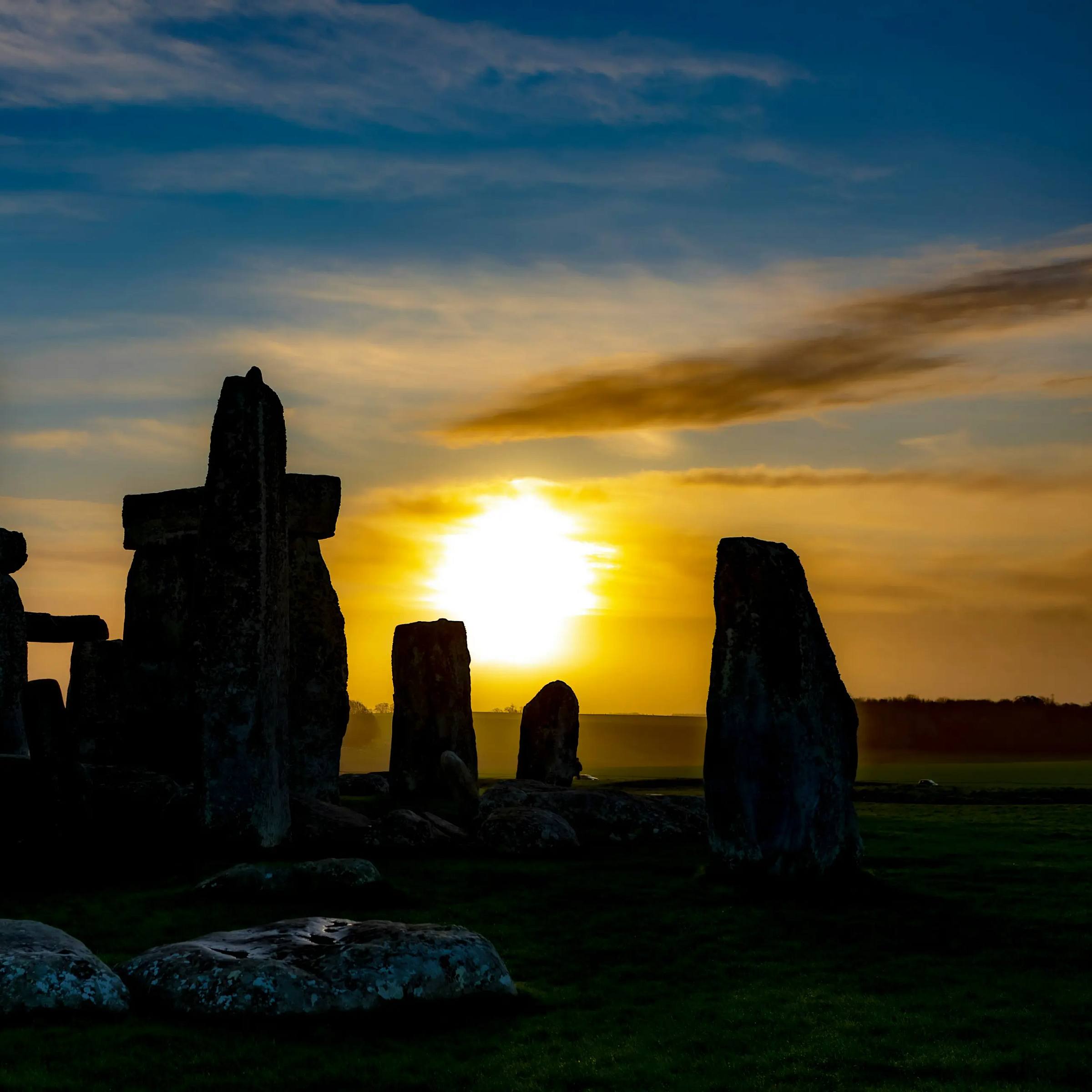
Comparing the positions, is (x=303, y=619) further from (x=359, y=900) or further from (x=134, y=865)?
(x=359, y=900)

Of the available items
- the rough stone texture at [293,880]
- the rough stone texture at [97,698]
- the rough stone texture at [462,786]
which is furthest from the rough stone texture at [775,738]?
the rough stone texture at [97,698]

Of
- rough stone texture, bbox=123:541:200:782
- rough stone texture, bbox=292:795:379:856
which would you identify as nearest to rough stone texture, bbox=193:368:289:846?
rough stone texture, bbox=292:795:379:856

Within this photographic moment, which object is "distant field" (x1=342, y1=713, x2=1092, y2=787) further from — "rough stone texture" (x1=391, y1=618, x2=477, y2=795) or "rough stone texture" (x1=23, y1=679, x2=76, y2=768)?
"rough stone texture" (x1=23, y1=679, x2=76, y2=768)

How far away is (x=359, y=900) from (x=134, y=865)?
10.9 ft

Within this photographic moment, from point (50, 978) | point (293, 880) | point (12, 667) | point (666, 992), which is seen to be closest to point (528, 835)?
point (293, 880)

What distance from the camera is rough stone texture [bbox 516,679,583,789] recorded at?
2906cm

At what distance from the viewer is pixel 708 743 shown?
1380cm

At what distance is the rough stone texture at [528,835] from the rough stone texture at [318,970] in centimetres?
733

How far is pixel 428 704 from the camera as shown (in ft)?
83.5

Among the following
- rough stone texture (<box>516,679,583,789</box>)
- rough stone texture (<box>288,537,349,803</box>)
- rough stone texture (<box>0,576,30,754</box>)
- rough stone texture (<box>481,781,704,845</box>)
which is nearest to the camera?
rough stone texture (<box>481,781,704,845</box>)

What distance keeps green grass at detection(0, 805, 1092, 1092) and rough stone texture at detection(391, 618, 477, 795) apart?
382 inches

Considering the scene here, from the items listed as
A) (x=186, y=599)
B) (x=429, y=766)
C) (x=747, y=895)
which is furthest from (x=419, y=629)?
(x=747, y=895)

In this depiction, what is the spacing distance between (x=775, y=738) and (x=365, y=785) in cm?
1504

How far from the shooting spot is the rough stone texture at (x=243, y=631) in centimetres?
1570
